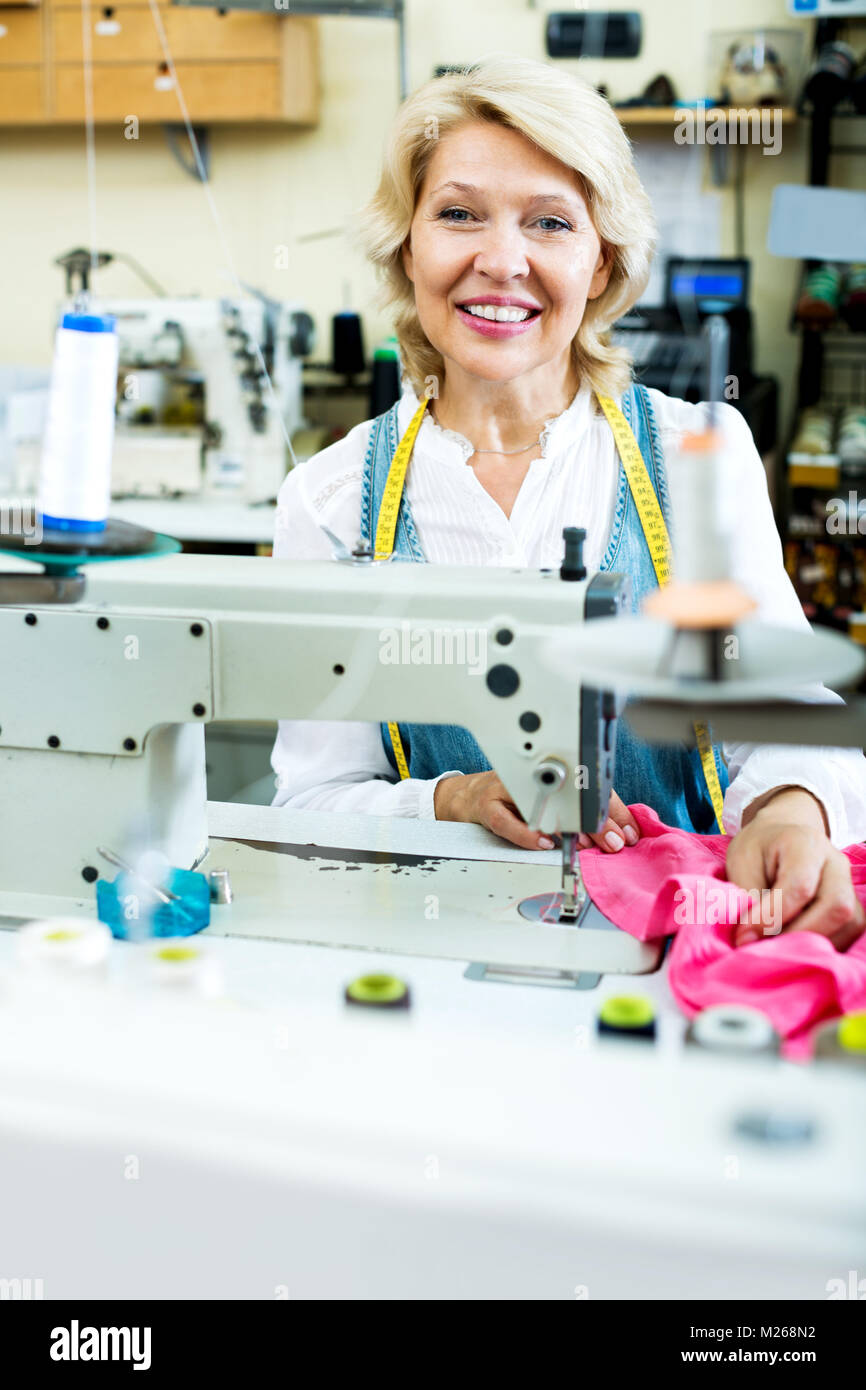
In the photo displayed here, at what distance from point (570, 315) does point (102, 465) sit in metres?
0.80

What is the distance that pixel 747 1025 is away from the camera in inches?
37.8

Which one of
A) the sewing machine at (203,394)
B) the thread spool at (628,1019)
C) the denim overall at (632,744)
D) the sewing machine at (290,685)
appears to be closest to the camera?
the thread spool at (628,1019)

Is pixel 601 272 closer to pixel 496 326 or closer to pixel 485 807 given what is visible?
pixel 496 326

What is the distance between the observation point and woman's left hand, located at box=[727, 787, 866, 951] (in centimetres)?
118

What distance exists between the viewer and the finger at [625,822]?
148cm

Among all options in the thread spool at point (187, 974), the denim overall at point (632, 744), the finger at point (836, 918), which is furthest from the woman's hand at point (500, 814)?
the thread spool at point (187, 974)

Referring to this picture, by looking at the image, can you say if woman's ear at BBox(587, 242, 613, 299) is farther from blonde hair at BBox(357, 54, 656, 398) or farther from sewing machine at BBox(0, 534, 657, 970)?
sewing machine at BBox(0, 534, 657, 970)

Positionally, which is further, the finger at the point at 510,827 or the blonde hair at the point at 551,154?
the blonde hair at the point at 551,154

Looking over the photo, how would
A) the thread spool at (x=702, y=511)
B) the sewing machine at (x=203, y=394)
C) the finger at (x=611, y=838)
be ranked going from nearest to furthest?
the thread spool at (x=702, y=511) < the finger at (x=611, y=838) < the sewing machine at (x=203, y=394)

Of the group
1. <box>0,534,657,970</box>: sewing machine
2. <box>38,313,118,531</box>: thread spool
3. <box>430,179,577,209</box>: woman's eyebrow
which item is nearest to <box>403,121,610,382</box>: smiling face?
<box>430,179,577,209</box>: woman's eyebrow

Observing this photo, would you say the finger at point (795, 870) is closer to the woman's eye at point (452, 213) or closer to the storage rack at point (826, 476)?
the woman's eye at point (452, 213)

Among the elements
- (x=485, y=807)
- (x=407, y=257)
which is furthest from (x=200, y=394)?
(x=485, y=807)

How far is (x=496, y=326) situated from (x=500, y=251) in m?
0.09

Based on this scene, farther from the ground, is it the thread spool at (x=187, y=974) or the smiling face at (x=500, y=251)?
the smiling face at (x=500, y=251)
